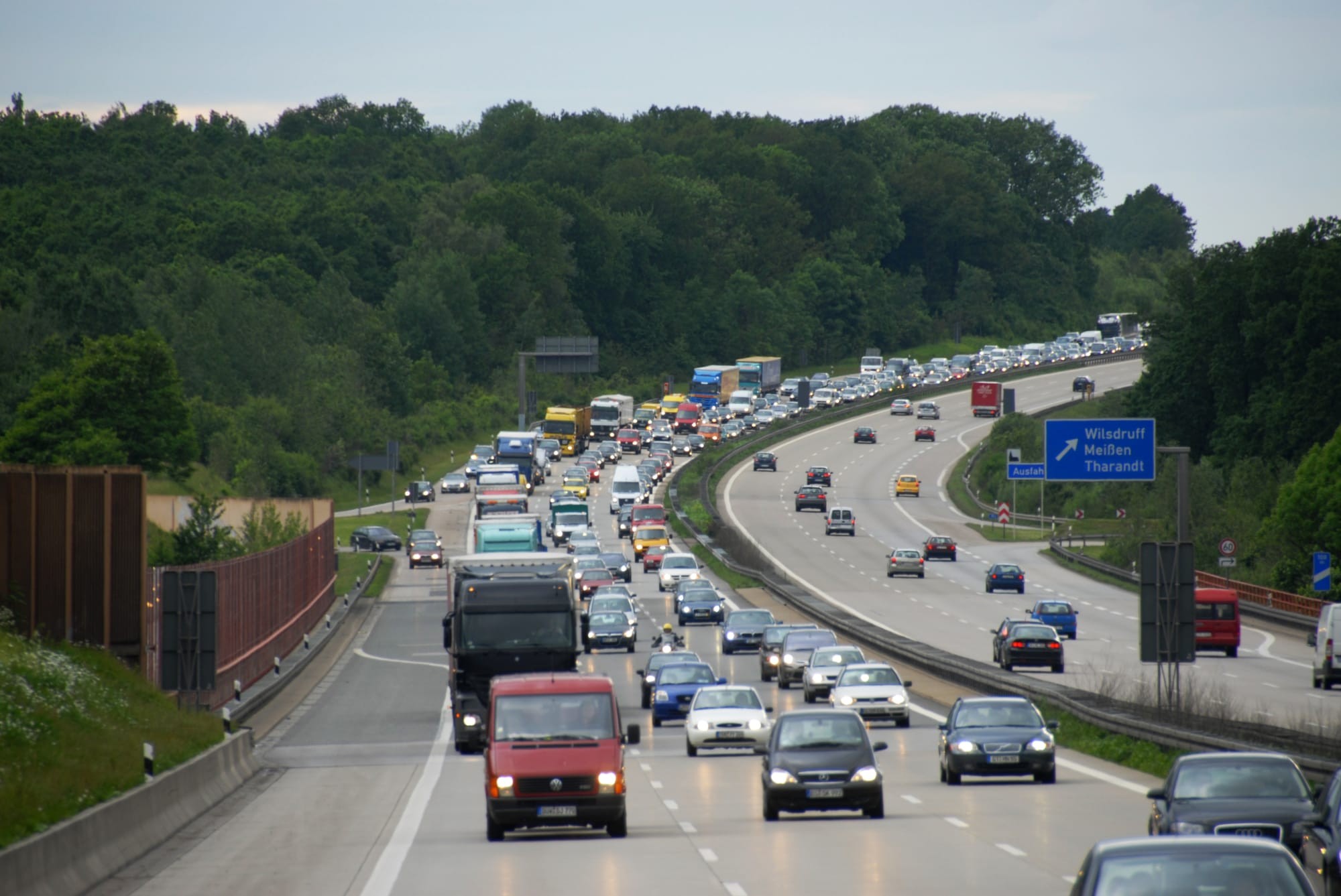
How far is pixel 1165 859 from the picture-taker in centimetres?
893

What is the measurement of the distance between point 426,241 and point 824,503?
84.3 meters

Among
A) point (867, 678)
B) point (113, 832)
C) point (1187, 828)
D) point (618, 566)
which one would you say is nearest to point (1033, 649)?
point (867, 678)

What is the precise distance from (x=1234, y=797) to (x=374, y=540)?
78.3 metres

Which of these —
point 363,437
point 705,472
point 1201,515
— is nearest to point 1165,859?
point 1201,515

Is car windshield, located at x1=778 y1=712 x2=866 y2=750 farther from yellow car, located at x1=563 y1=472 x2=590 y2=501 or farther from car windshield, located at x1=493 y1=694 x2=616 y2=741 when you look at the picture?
yellow car, located at x1=563 y1=472 x2=590 y2=501

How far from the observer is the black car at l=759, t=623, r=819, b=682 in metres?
46.3

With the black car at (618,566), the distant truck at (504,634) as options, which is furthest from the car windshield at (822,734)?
the black car at (618,566)

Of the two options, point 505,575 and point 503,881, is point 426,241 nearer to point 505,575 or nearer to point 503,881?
point 505,575

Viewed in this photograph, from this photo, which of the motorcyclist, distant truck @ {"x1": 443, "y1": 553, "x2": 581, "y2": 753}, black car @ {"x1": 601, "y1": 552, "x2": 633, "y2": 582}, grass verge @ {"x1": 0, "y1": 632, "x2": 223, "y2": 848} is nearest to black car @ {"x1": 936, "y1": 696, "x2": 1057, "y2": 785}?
distant truck @ {"x1": 443, "y1": 553, "x2": 581, "y2": 753}

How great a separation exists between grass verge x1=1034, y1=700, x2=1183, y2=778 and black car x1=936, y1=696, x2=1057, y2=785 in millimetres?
1814

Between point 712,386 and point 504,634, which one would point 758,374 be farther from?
point 504,634

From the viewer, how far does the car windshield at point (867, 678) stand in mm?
35719

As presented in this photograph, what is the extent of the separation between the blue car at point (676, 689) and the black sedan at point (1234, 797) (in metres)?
21.7

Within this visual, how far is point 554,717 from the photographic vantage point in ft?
67.5
